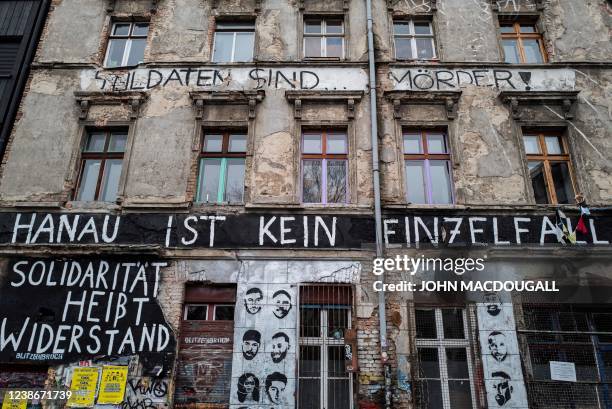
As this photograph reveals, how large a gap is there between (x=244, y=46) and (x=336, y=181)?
3644 mm

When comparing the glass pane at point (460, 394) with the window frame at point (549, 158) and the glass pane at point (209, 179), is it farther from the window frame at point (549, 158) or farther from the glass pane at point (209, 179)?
the glass pane at point (209, 179)

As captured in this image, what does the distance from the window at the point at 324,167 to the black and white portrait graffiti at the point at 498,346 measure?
127 inches

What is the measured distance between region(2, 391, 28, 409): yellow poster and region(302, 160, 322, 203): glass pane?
5.39 m

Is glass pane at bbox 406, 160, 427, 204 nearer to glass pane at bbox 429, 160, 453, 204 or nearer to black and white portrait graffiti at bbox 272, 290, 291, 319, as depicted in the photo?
glass pane at bbox 429, 160, 453, 204

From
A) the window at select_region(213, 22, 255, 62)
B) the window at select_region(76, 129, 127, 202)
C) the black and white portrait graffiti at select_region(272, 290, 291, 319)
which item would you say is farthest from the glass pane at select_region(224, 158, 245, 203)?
the window at select_region(213, 22, 255, 62)

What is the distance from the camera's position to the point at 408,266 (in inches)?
293

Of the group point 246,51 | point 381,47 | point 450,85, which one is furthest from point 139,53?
point 450,85

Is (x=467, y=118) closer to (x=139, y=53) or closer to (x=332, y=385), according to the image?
(x=332, y=385)

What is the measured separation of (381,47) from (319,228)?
4.10m

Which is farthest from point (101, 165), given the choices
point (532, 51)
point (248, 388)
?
point (532, 51)

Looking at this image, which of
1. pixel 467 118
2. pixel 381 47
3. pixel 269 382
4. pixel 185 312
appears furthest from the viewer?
pixel 381 47

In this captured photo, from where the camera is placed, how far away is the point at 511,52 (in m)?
9.37

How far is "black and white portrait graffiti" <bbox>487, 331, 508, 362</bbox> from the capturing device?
22.6 feet

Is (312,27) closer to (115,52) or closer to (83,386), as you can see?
(115,52)
